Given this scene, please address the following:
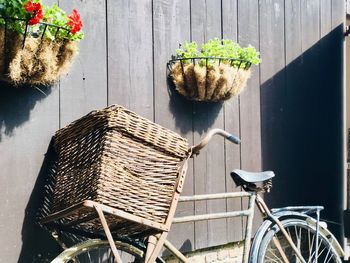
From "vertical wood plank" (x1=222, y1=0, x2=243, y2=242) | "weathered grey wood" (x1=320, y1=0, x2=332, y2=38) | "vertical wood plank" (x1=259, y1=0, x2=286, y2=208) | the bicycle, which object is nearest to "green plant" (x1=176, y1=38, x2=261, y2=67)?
"vertical wood plank" (x1=222, y1=0, x2=243, y2=242)

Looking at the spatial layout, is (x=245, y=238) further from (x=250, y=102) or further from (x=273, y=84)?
(x=273, y=84)

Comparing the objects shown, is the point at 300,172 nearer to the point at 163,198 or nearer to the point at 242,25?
the point at 242,25

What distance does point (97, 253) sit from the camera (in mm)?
2652

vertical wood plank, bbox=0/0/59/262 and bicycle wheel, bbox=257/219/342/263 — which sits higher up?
vertical wood plank, bbox=0/0/59/262

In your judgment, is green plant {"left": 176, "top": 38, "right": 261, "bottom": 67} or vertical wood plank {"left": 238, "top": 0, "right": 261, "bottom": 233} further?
vertical wood plank {"left": 238, "top": 0, "right": 261, "bottom": 233}

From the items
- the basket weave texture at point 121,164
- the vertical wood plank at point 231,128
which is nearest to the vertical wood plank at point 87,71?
the basket weave texture at point 121,164

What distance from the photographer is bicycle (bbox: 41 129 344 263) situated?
2202 mm

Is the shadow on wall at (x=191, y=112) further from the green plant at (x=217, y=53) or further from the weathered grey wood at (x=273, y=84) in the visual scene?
the weathered grey wood at (x=273, y=84)

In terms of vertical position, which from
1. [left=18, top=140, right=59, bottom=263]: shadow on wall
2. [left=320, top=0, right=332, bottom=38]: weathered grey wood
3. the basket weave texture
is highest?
[left=320, top=0, right=332, bottom=38]: weathered grey wood

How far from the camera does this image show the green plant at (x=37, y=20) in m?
2.04

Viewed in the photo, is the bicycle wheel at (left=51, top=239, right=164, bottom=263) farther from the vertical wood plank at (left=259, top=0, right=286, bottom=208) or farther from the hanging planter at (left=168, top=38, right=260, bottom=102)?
the vertical wood plank at (left=259, top=0, right=286, bottom=208)

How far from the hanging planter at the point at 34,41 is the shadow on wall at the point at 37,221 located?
1.25ft

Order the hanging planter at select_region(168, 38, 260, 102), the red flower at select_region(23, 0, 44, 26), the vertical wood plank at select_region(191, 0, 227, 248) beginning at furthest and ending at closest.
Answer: the vertical wood plank at select_region(191, 0, 227, 248), the hanging planter at select_region(168, 38, 260, 102), the red flower at select_region(23, 0, 44, 26)

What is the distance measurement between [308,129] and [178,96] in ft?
4.39
